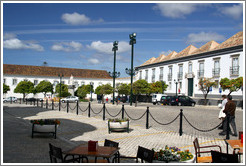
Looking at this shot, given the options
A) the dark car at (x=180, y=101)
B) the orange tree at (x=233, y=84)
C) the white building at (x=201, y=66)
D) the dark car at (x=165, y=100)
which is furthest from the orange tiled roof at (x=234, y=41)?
the dark car at (x=165, y=100)

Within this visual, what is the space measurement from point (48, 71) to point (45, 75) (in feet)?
7.86

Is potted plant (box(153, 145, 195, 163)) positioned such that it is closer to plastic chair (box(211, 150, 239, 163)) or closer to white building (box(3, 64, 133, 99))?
plastic chair (box(211, 150, 239, 163))

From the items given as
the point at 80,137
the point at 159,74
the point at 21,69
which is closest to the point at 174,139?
the point at 80,137

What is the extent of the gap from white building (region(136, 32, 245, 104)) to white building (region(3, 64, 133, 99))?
68.3 feet

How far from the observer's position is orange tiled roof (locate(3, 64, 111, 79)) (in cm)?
7081

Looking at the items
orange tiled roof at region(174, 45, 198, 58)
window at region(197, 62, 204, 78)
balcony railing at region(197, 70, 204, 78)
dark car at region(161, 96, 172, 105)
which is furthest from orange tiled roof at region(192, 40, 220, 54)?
dark car at region(161, 96, 172, 105)

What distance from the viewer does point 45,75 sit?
73.5m

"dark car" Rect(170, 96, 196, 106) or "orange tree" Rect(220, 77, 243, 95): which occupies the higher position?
"orange tree" Rect(220, 77, 243, 95)

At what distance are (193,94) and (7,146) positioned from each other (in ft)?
126

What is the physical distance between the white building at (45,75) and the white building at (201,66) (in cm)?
2083

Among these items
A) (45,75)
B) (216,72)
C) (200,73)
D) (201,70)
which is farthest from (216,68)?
(45,75)

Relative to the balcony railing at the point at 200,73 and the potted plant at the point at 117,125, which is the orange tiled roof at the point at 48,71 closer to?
the balcony railing at the point at 200,73

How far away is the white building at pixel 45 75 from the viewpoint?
69.1 metres

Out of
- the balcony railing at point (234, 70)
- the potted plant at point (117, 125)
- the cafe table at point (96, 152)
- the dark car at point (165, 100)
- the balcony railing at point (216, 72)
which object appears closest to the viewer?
the cafe table at point (96, 152)
